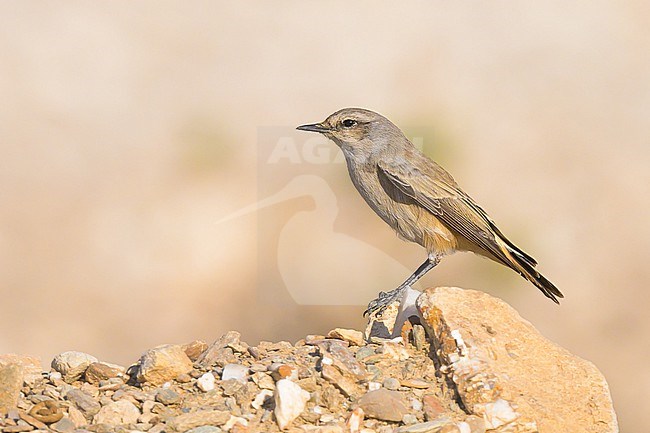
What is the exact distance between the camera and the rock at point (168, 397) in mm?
5559

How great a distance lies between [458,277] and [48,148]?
7.65 m

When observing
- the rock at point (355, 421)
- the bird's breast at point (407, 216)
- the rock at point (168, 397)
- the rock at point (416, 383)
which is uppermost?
the bird's breast at point (407, 216)

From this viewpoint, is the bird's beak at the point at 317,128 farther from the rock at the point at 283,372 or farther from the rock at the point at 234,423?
Result: the rock at the point at 234,423

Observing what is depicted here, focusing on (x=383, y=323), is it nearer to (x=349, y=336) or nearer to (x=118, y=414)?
(x=349, y=336)

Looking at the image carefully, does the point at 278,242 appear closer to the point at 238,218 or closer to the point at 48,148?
the point at 238,218

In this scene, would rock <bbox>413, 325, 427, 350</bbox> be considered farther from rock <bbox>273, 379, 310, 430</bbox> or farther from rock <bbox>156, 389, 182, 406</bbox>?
rock <bbox>156, 389, 182, 406</bbox>

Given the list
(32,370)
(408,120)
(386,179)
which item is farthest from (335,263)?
(32,370)

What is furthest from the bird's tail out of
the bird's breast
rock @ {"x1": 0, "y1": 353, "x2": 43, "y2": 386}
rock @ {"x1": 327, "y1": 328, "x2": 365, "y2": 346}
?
rock @ {"x1": 0, "y1": 353, "x2": 43, "y2": 386}

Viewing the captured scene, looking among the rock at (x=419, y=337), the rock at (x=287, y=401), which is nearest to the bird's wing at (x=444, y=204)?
the rock at (x=419, y=337)

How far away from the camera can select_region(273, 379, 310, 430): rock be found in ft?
17.2

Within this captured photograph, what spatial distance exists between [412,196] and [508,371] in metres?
2.47

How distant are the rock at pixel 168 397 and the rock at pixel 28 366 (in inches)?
37.5

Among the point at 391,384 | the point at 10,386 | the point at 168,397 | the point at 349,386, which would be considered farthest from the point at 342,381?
the point at 10,386

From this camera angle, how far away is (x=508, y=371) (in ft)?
19.1
